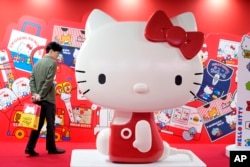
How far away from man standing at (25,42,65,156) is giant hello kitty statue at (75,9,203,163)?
195cm

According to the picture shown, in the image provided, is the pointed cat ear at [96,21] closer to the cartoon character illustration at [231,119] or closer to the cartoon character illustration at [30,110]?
the cartoon character illustration at [30,110]

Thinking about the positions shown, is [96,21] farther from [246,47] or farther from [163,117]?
[163,117]

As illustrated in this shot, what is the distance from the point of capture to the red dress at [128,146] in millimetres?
2898

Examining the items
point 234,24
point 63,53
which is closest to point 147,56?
point 63,53

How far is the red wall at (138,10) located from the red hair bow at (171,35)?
3147mm

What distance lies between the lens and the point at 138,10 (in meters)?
5.93

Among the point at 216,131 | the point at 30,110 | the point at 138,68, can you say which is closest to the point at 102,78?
the point at 138,68

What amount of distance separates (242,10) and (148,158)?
3.85 metres

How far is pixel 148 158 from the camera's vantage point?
292 cm

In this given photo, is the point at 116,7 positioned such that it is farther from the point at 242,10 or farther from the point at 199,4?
the point at 242,10

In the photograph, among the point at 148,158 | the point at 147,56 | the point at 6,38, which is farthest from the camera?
the point at 6,38

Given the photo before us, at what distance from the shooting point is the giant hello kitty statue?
2.67 metres

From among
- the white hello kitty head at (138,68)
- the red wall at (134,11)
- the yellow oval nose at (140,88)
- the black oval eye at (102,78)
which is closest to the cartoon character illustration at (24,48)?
the red wall at (134,11)

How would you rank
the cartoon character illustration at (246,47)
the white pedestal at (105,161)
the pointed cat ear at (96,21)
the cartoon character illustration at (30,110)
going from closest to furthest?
the white pedestal at (105,161)
the pointed cat ear at (96,21)
the cartoon character illustration at (30,110)
the cartoon character illustration at (246,47)
